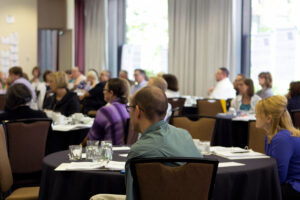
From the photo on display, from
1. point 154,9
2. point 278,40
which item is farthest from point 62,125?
point 154,9

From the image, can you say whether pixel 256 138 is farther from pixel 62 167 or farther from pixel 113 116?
pixel 62 167

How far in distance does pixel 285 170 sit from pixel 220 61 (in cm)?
751

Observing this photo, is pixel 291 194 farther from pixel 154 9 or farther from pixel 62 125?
pixel 154 9

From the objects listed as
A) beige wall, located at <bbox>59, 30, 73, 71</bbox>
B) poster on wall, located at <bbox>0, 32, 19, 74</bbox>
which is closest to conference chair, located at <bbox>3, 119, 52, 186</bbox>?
poster on wall, located at <bbox>0, 32, 19, 74</bbox>

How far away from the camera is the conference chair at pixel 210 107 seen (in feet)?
25.7

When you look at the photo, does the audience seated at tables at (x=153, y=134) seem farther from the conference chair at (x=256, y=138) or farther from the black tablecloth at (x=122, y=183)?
the conference chair at (x=256, y=138)

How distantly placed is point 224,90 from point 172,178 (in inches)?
300

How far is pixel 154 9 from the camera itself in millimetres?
13367

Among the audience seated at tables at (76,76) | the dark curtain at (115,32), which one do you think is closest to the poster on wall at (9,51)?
the audience seated at tables at (76,76)

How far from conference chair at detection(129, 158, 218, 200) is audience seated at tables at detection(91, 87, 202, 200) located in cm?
6

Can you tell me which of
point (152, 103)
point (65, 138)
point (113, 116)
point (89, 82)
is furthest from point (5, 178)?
point (89, 82)

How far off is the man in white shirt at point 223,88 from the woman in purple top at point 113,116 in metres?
5.26

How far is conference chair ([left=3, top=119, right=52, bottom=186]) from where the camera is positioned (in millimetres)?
4297

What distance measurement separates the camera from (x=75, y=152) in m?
3.35
